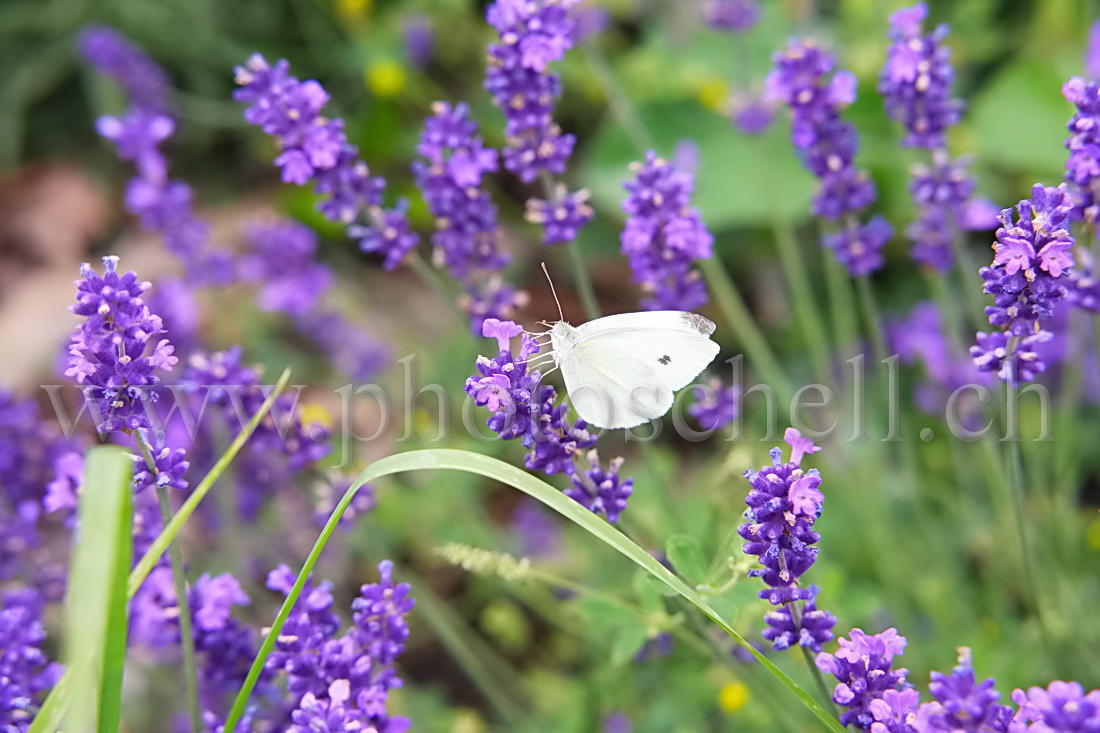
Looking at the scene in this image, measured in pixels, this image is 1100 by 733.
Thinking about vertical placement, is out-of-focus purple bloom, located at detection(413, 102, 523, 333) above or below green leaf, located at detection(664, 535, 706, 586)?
above

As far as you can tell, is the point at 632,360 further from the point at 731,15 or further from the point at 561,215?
the point at 731,15

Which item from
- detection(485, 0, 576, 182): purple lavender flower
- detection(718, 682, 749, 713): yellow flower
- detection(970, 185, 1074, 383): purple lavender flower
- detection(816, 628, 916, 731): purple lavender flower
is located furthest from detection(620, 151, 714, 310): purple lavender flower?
detection(718, 682, 749, 713): yellow flower

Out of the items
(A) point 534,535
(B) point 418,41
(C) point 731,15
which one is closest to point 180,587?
(A) point 534,535

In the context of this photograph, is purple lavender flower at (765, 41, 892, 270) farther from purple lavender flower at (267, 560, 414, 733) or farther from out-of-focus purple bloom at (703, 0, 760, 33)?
purple lavender flower at (267, 560, 414, 733)

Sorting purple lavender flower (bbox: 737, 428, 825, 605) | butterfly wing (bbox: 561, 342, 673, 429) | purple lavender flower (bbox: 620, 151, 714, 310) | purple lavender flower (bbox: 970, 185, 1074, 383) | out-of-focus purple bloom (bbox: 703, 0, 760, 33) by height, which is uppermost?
out-of-focus purple bloom (bbox: 703, 0, 760, 33)

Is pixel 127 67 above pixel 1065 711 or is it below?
above

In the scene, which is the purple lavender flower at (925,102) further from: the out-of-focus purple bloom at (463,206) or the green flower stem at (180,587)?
the green flower stem at (180,587)
